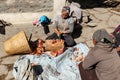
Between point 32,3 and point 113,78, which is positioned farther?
point 32,3

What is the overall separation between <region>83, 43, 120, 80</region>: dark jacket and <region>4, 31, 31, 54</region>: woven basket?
8.94 feet

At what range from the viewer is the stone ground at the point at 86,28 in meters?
8.41

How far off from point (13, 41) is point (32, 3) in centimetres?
135

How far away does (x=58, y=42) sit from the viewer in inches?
346

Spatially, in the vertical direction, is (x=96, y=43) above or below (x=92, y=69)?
above

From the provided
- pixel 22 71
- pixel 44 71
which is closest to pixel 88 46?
pixel 44 71

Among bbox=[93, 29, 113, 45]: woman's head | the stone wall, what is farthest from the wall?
bbox=[93, 29, 113, 45]: woman's head

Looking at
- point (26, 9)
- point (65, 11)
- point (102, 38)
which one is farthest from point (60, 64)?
point (102, 38)

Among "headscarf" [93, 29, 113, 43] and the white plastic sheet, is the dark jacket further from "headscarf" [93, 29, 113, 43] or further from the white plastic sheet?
the white plastic sheet

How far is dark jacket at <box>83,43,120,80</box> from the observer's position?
614cm

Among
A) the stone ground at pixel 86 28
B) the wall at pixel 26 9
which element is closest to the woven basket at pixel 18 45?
the stone ground at pixel 86 28

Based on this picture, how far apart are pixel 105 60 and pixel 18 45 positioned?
10.5 feet

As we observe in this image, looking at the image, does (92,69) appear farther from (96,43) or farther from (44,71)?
(44,71)

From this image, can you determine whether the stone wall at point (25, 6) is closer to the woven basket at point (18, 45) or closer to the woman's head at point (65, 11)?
the woman's head at point (65, 11)
